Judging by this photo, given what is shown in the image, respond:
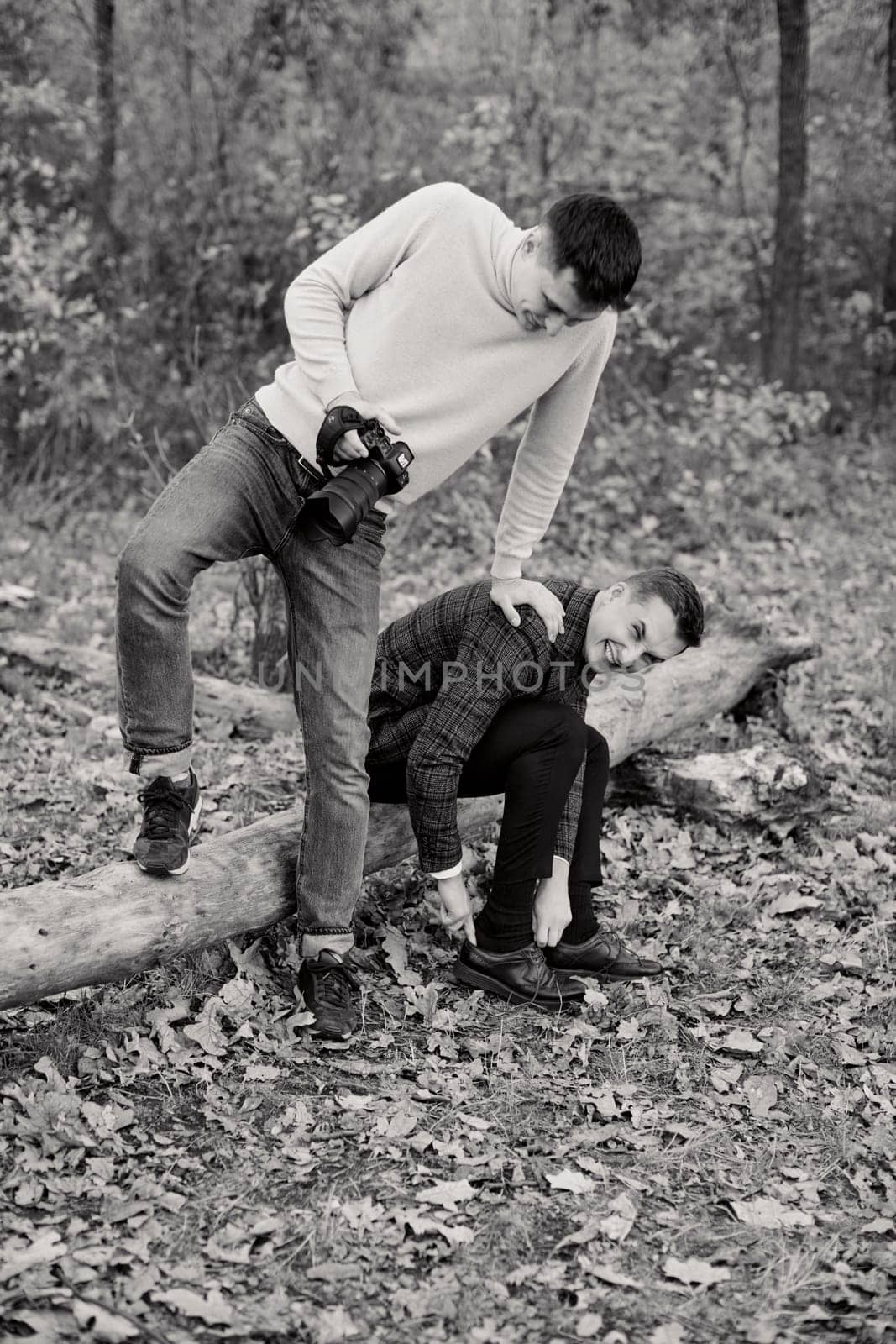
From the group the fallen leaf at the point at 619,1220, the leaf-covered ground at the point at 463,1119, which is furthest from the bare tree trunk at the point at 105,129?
the fallen leaf at the point at 619,1220

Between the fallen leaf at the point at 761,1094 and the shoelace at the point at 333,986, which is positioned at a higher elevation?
the shoelace at the point at 333,986

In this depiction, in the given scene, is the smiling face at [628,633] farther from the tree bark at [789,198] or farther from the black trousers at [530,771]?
the tree bark at [789,198]

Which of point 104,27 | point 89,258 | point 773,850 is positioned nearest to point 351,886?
point 773,850

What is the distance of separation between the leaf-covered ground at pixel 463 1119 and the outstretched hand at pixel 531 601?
1.11m

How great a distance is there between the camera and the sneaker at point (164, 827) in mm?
3180

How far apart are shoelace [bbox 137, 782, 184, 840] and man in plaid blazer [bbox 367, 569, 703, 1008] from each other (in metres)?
0.66

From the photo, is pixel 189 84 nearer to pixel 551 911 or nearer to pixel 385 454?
pixel 385 454

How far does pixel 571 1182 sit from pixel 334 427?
184 cm

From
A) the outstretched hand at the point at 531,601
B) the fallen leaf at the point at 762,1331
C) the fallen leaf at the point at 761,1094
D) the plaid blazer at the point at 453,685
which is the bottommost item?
the fallen leaf at the point at 762,1331

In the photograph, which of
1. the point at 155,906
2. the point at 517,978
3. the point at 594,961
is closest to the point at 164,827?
the point at 155,906

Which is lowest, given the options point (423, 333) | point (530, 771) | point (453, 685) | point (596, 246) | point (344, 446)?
point (530, 771)

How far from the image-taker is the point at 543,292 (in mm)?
2906

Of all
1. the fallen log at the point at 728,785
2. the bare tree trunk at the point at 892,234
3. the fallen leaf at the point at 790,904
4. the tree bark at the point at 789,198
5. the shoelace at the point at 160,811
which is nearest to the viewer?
the shoelace at the point at 160,811

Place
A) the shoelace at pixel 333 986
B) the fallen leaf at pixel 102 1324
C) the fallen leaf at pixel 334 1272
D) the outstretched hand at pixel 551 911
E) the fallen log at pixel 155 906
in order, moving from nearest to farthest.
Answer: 1. the fallen leaf at pixel 102 1324
2. the fallen leaf at pixel 334 1272
3. the fallen log at pixel 155 906
4. the shoelace at pixel 333 986
5. the outstretched hand at pixel 551 911
